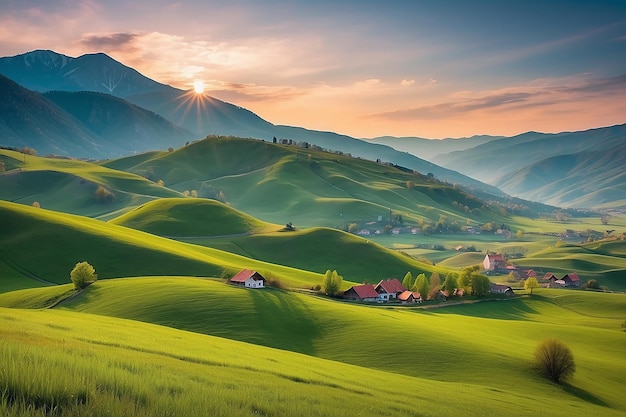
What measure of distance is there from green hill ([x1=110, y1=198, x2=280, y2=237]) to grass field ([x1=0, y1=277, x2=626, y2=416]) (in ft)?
321

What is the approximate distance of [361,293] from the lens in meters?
98.4

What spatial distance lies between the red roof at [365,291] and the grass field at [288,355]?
10.8 meters

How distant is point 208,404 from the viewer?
10.5 meters

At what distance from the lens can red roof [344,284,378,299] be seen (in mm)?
98019

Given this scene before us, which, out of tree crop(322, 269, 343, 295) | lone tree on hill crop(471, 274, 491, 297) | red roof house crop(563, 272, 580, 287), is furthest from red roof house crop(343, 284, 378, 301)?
red roof house crop(563, 272, 580, 287)

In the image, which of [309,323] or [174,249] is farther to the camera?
[174,249]

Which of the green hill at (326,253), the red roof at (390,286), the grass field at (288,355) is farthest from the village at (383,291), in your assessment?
the green hill at (326,253)

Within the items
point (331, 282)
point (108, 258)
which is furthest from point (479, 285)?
point (108, 258)

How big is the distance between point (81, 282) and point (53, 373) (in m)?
69.2

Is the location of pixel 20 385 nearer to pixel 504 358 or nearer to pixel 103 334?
pixel 103 334

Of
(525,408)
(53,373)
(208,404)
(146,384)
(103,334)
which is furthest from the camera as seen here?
(525,408)

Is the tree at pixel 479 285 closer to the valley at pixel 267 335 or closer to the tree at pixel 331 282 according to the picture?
the valley at pixel 267 335

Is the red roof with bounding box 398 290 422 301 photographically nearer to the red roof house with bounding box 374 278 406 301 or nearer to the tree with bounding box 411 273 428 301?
the tree with bounding box 411 273 428 301

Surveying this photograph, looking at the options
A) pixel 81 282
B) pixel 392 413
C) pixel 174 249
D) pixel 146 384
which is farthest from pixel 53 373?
pixel 174 249
